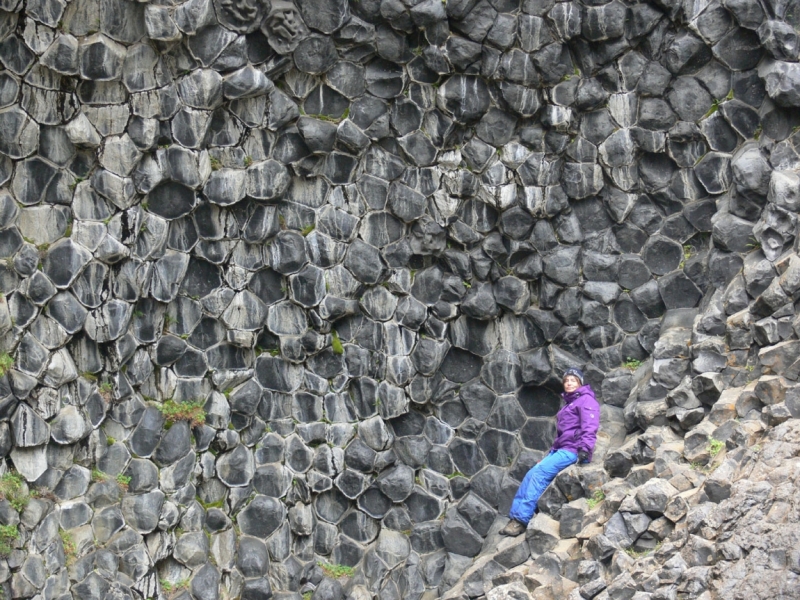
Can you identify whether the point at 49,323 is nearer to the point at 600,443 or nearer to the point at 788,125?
the point at 600,443

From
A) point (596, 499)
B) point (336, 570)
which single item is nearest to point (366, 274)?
point (336, 570)

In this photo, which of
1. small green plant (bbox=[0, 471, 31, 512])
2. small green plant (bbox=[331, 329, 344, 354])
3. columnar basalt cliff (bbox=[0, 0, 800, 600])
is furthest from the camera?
small green plant (bbox=[331, 329, 344, 354])

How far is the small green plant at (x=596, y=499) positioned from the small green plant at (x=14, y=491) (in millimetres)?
5303

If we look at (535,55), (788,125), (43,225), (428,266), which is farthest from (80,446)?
(788,125)

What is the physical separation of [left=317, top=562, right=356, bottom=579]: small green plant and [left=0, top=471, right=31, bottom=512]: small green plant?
3.19m

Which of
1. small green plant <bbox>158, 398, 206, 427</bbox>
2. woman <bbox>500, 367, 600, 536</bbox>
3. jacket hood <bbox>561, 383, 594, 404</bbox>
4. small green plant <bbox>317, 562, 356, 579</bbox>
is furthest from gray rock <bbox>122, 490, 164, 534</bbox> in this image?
jacket hood <bbox>561, 383, 594, 404</bbox>

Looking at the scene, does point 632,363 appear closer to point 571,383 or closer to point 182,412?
point 571,383

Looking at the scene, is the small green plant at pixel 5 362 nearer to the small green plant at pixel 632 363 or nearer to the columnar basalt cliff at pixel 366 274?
the columnar basalt cliff at pixel 366 274

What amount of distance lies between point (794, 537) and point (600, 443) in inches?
119

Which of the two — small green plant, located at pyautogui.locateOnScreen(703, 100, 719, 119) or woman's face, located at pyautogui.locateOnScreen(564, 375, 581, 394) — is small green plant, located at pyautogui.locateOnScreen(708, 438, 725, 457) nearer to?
woman's face, located at pyautogui.locateOnScreen(564, 375, 581, 394)

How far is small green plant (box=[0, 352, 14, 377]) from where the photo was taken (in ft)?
33.4

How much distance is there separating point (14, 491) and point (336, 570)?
3470 millimetres

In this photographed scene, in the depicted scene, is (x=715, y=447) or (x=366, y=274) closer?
(x=715, y=447)

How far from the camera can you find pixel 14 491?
33.5 ft
